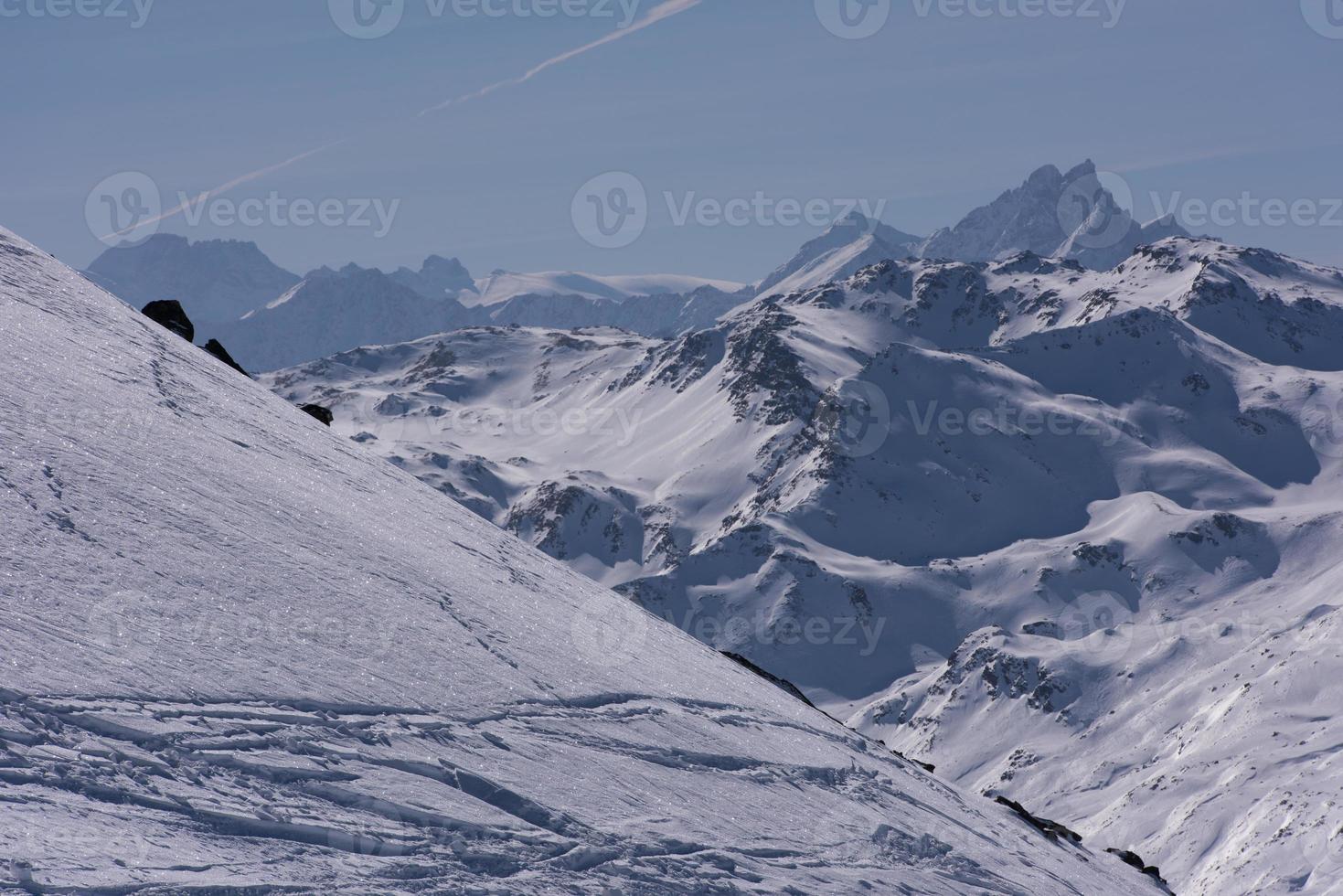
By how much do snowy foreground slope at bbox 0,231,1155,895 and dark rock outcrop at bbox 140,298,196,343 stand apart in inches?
361

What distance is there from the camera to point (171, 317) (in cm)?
3472

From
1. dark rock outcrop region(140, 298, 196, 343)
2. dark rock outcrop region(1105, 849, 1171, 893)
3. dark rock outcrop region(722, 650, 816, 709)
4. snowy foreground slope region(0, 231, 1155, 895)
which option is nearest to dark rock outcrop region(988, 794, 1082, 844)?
dark rock outcrop region(1105, 849, 1171, 893)

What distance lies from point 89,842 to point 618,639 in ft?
38.2

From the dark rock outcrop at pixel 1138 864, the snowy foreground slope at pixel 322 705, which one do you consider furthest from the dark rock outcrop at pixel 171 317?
the dark rock outcrop at pixel 1138 864

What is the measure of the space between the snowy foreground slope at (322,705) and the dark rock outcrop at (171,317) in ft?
30.1

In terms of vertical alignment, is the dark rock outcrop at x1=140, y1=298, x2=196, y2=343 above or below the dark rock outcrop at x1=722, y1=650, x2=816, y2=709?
above

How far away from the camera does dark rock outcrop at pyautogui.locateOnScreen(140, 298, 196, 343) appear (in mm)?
34125

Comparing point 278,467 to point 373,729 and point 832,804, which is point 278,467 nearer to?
point 373,729

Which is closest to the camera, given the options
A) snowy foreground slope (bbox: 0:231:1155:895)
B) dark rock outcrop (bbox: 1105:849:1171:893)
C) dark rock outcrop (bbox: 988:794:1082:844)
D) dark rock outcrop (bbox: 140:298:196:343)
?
snowy foreground slope (bbox: 0:231:1155:895)

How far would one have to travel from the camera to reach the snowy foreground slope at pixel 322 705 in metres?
13.0

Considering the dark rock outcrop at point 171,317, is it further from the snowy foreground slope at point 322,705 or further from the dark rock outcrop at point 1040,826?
the dark rock outcrop at point 1040,826

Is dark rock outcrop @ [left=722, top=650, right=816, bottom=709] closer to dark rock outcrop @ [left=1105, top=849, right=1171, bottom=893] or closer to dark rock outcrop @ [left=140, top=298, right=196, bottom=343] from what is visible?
dark rock outcrop @ [left=1105, top=849, right=1171, bottom=893]

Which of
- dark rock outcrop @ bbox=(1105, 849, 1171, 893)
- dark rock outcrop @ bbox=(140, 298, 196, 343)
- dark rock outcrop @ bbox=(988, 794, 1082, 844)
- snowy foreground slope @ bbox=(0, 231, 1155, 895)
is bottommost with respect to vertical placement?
dark rock outcrop @ bbox=(1105, 849, 1171, 893)

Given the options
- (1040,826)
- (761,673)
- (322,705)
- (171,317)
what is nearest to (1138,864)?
(1040,826)
